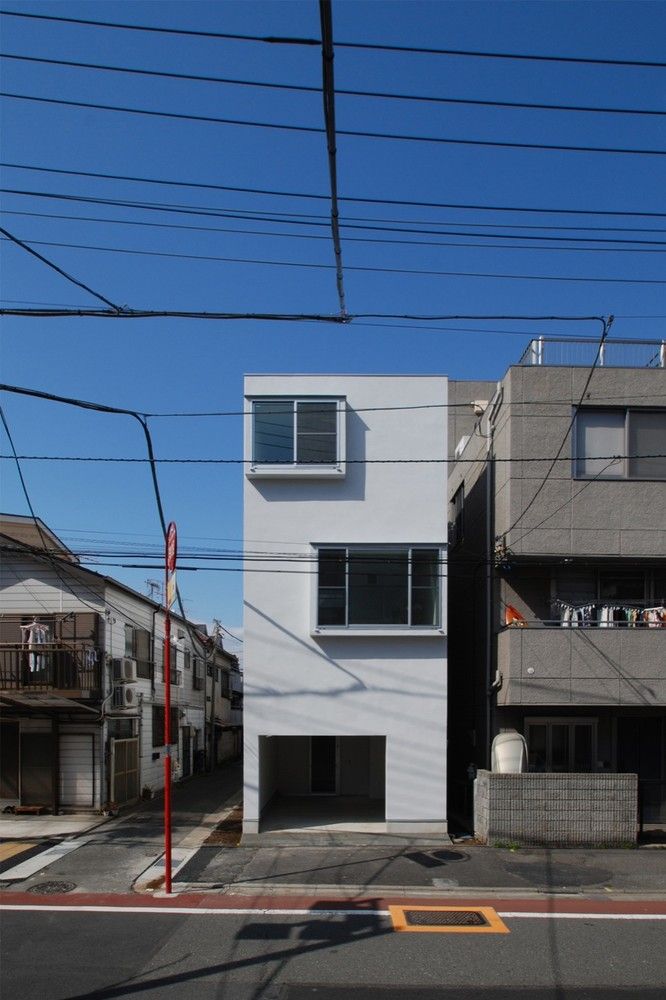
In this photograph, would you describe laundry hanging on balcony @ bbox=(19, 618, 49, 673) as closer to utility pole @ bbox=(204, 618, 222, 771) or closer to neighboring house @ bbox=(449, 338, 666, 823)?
neighboring house @ bbox=(449, 338, 666, 823)

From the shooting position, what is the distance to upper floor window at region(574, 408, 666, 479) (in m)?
14.7

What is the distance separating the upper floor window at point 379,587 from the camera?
1455cm

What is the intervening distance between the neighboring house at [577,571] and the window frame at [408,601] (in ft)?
3.88

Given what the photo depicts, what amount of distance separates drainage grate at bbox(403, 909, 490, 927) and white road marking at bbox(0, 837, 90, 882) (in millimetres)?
5970

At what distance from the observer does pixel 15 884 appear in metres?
11.2

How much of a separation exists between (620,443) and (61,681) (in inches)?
491

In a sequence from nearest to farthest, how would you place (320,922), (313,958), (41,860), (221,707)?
1. (313,958)
2. (320,922)
3. (41,860)
4. (221,707)

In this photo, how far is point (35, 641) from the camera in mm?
16875

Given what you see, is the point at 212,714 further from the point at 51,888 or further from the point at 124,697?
the point at 51,888

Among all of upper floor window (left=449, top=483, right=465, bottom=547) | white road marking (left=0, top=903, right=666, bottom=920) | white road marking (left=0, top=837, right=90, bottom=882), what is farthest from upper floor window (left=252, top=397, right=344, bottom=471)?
white road marking (left=0, top=903, right=666, bottom=920)

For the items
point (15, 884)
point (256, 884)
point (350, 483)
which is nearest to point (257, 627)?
point (350, 483)

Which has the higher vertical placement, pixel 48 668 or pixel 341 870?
pixel 48 668

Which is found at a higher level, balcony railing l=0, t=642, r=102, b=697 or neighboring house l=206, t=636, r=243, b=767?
balcony railing l=0, t=642, r=102, b=697

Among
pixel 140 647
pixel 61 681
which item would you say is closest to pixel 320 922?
pixel 61 681
